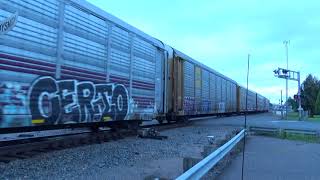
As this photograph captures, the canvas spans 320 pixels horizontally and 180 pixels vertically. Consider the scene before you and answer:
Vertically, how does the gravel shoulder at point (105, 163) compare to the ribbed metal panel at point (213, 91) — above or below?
below

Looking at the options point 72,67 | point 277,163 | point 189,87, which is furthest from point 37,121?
point 189,87

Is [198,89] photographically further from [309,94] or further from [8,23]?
[309,94]

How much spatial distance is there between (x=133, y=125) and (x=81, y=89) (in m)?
5.61

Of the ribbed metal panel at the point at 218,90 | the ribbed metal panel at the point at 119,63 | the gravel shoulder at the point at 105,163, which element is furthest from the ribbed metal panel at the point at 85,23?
the ribbed metal panel at the point at 218,90

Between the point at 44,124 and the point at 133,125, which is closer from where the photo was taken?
the point at 44,124

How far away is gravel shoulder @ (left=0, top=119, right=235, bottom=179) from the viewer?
329 inches

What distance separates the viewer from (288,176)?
9391mm

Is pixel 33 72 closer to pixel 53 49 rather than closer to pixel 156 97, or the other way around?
pixel 53 49

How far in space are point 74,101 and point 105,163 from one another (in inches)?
88.5

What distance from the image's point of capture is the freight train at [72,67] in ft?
30.1

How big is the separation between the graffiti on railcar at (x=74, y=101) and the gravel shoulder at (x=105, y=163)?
0.82 meters

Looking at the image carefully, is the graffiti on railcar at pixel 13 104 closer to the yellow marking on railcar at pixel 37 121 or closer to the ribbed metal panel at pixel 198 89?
the yellow marking on railcar at pixel 37 121

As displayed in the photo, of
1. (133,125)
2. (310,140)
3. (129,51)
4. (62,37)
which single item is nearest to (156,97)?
(133,125)

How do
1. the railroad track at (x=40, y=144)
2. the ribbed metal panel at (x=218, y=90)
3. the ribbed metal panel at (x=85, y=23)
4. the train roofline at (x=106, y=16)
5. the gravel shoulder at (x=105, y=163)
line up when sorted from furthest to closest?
the ribbed metal panel at (x=218, y=90) < the train roofline at (x=106, y=16) < the ribbed metal panel at (x=85, y=23) < the railroad track at (x=40, y=144) < the gravel shoulder at (x=105, y=163)
